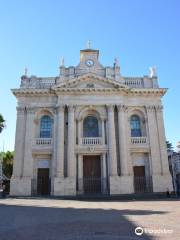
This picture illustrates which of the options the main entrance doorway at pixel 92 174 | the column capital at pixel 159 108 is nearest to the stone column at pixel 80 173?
the main entrance doorway at pixel 92 174

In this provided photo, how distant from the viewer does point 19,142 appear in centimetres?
2659

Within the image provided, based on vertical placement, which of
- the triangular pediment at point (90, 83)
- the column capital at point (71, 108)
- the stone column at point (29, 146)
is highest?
the triangular pediment at point (90, 83)

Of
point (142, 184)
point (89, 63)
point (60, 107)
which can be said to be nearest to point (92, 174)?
point (142, 184)

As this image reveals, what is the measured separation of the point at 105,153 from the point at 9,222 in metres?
16.9

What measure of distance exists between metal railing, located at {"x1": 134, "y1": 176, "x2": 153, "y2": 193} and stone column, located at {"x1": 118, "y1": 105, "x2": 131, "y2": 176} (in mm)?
2044

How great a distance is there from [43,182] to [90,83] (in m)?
11.7

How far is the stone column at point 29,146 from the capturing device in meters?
25.8

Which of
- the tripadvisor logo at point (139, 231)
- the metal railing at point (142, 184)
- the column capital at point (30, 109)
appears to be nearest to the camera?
the tripadvisor logo at point (139, 231)

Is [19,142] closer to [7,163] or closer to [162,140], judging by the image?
[162,140]

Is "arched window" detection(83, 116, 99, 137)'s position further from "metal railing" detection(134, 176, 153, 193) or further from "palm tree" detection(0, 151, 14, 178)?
"palm tree" detection(0, 151, 14, 178)

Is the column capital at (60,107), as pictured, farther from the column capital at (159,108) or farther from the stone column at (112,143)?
the column capital at (159,108)

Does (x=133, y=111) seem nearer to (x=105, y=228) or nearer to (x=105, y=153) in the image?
(x=105, y=153)

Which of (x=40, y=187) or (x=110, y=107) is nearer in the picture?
(x=40, y=187)

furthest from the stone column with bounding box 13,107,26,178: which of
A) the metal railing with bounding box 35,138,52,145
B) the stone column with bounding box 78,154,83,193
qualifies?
the stone column with bounding box 78,154,83,193
